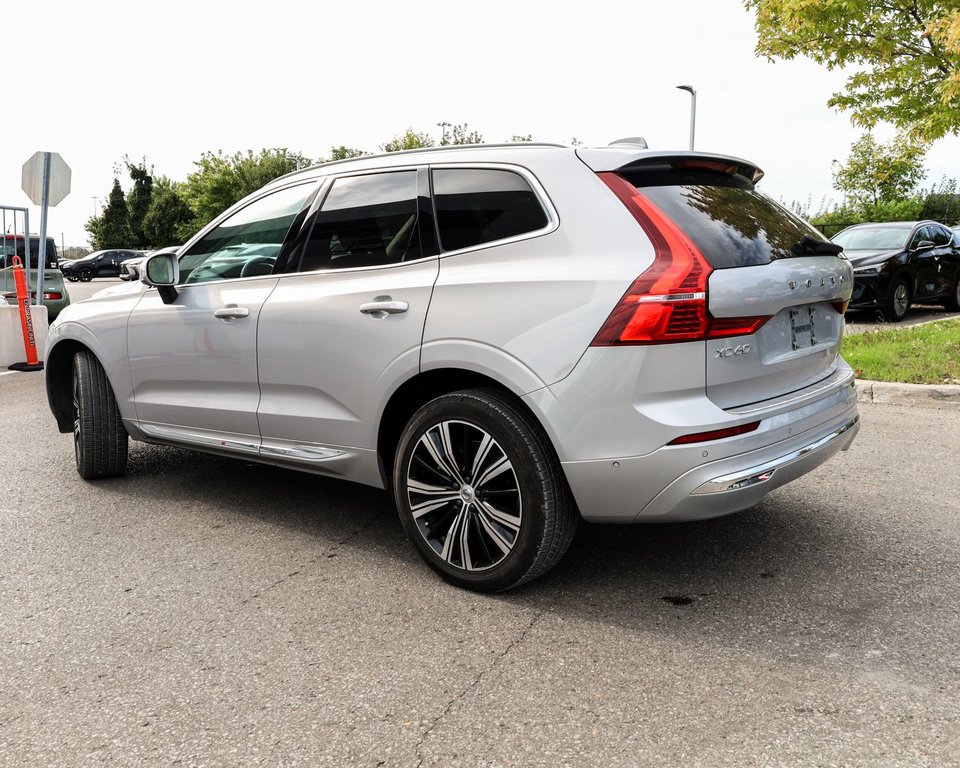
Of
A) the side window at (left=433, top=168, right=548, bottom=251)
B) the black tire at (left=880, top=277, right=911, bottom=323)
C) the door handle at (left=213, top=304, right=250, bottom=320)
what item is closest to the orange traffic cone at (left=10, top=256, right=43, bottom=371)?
the door handle at (left=213, top=304, right=250, bottom=320)

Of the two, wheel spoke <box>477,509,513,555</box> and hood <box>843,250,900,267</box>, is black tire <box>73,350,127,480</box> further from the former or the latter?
hood <box>843,250,900,267</box>

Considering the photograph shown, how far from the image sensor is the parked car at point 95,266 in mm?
45438

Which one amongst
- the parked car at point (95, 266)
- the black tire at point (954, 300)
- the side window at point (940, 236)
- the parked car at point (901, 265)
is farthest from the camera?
the parked car at point (95, 266)

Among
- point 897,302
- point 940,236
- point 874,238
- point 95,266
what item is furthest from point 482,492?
point 95,266

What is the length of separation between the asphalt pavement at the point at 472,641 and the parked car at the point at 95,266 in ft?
144

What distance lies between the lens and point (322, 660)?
3047 millimetres

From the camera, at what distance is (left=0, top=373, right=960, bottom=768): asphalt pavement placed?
254cm

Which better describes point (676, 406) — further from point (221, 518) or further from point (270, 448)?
point (221, 518)

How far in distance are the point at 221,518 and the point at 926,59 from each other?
12374 mm

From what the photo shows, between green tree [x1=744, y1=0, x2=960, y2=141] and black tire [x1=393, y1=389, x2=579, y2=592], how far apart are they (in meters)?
10.7

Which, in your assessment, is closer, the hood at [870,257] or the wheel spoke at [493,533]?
the wheel spoke at [493,533]

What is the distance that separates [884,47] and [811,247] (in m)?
10.9

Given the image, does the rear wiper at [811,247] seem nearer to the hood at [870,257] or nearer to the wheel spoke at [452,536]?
the wheel spoke at [452,536]

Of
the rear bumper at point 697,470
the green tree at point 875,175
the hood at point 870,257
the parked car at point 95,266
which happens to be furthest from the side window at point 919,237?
the parked car at point 95,266
